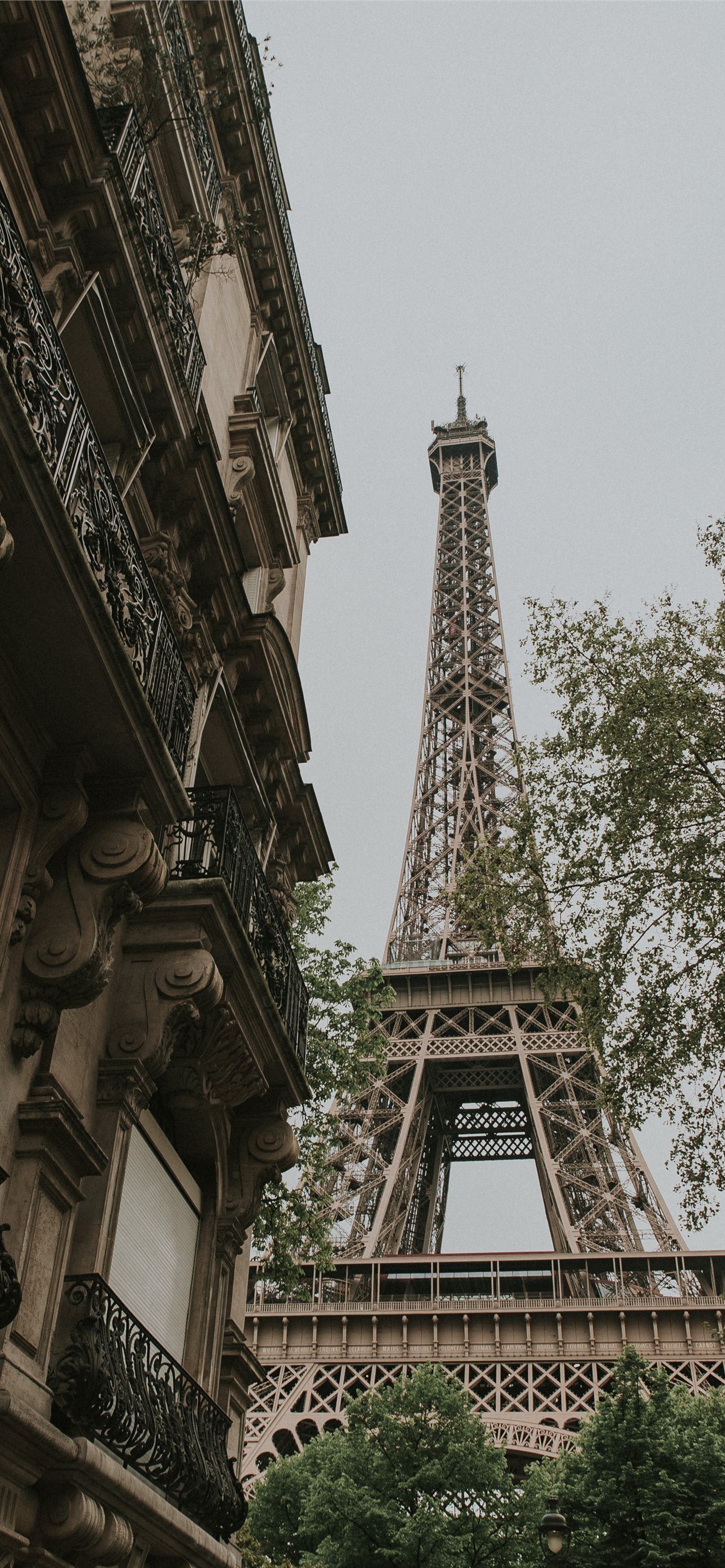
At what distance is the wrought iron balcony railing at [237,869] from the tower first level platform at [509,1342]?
92.4 ft

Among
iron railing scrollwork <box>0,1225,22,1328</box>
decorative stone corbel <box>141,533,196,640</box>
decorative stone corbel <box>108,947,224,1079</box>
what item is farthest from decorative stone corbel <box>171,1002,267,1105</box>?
decorative stone corbel <box>141,533,196,640</box>

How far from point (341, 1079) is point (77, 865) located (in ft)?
46.0

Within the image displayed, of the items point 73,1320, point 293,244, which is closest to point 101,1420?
point 73,1320

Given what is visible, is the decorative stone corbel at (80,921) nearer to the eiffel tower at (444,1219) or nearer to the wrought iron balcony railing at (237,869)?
the wrought iron balcony railing at (237,869)

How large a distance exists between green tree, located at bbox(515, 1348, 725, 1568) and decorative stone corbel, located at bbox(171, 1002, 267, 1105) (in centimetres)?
1752

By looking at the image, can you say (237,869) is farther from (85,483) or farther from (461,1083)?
(461,1083)

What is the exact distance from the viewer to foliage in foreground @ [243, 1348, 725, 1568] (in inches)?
968

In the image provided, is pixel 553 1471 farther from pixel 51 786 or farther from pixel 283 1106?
pixel 51 786

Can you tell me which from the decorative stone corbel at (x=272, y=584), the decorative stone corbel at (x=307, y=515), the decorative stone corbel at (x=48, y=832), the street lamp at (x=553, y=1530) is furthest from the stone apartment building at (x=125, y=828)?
the decorative stone corbel at (x=307, y=515)

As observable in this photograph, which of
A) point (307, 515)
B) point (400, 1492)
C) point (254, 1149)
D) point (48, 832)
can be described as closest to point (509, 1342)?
point (400, 1492)

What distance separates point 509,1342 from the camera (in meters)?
40.7

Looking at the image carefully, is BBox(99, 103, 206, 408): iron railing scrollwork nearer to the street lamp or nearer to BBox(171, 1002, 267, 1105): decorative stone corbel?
BBox(171, 1002, 267, 1105): decorative stone corbel

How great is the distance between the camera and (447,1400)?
29688 mm

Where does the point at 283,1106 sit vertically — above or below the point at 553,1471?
below
